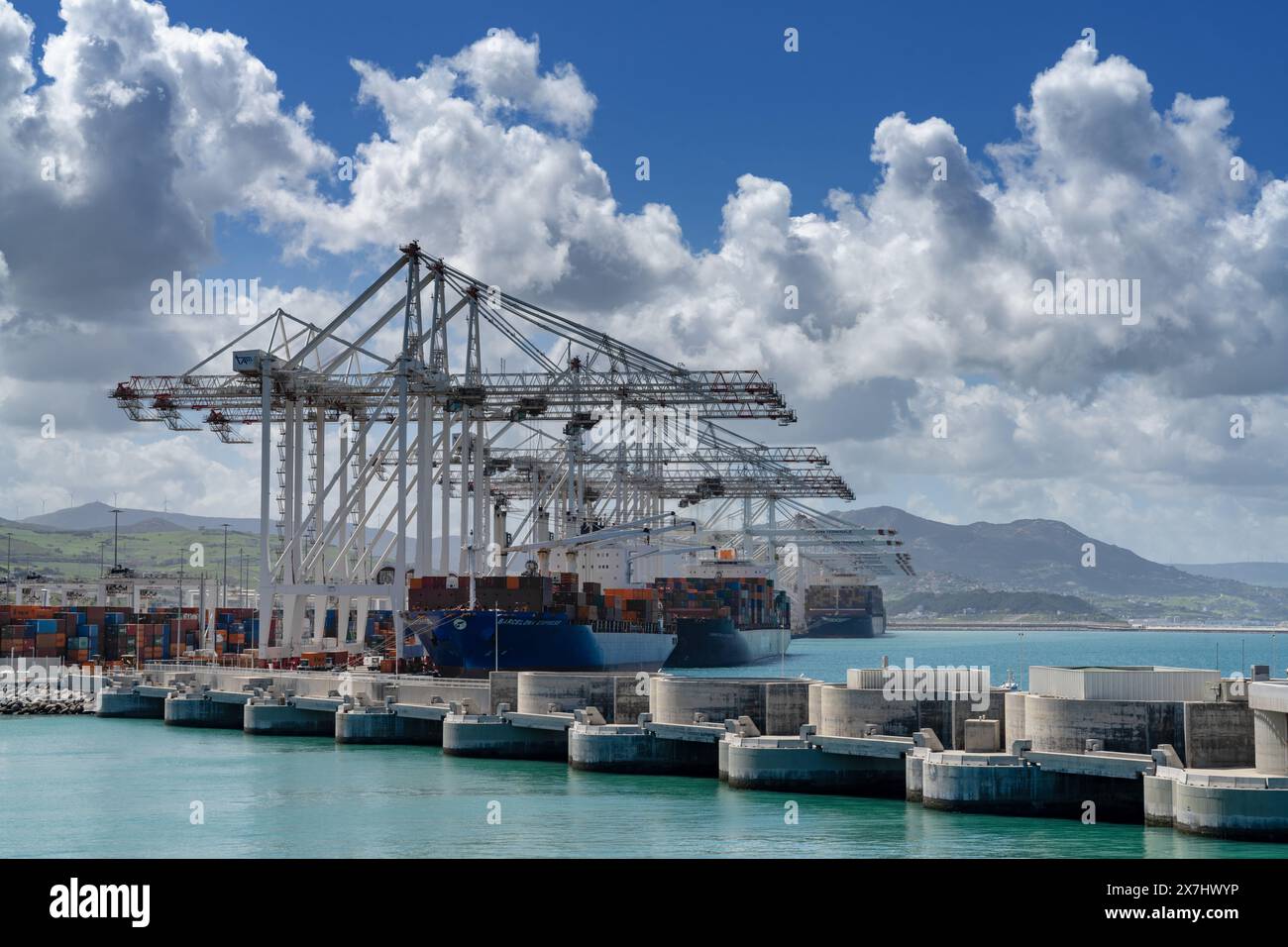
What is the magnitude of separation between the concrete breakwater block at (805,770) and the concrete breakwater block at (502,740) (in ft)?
39.4

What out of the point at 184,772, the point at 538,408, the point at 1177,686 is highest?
the point at 538,408

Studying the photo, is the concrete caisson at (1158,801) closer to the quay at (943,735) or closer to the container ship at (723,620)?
the quay at (943,735)

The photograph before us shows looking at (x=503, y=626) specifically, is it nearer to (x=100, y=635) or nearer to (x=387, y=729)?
(x=387, y=729)

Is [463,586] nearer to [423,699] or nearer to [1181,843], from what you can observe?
[423,699]

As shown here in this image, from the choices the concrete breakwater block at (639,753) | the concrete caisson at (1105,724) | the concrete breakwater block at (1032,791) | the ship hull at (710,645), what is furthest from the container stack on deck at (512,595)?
the concrete caisson at (1105,724)

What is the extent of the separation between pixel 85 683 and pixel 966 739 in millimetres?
57986

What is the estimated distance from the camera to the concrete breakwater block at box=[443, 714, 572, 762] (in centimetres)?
5638

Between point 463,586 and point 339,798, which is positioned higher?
point 463,586

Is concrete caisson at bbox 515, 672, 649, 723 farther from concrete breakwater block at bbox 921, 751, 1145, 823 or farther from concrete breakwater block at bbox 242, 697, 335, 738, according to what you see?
concrete breakwater block at bbox 921, 751, 1145, 823

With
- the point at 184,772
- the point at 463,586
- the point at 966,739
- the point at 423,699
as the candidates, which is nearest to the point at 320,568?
the point at 463,586

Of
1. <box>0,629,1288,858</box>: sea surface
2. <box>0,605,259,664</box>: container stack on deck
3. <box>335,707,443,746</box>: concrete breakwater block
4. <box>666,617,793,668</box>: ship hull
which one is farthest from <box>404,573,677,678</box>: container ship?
<box>666,617,793,668</box>: ship hull

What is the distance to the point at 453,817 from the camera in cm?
4178
